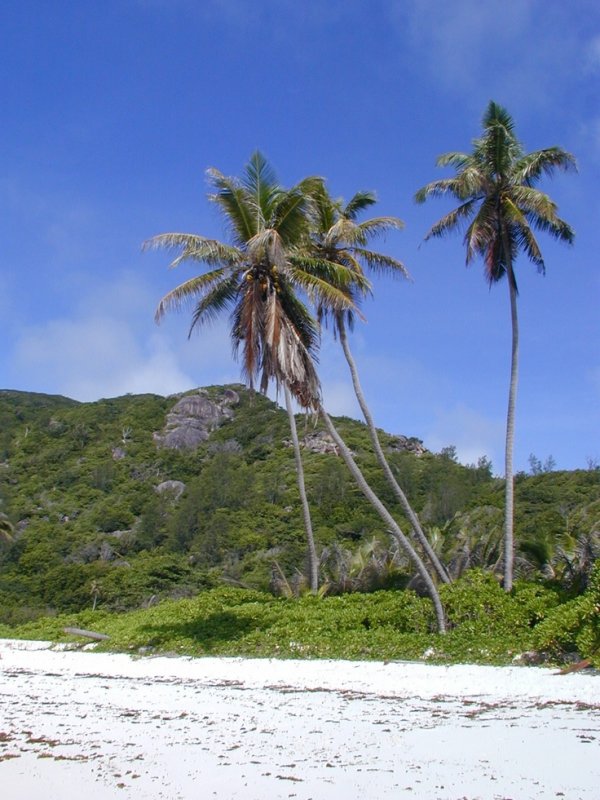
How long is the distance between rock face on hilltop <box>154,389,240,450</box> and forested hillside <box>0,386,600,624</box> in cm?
25

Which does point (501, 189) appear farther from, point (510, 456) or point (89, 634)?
point (89, 634)

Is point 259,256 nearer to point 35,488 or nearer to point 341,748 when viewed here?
point 341,748

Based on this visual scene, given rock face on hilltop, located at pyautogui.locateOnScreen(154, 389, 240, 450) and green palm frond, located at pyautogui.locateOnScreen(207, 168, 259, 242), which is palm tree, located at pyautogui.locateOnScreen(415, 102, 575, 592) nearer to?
green palm frond, located at pyautogui.locateOnScreen(207, 168, 259, 242)

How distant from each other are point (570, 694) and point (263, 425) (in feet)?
268

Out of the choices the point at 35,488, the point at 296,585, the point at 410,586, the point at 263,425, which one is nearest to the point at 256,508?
the point at 35,488

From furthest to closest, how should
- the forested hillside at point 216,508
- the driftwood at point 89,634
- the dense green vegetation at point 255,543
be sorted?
1. the forested hillside at point 216,508
2. the driftwood at point 89,634
3. the dense green vegetation at point 255,543

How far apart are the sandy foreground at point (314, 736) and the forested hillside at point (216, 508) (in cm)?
547

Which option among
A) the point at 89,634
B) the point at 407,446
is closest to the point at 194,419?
the point at 407,446

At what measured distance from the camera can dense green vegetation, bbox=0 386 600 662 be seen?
14625 millimetres

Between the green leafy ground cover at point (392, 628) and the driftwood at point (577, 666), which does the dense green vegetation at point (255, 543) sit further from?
the driftwood at point (577, 666)

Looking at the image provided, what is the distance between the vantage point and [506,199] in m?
16.8

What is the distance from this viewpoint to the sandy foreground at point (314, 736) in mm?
5488

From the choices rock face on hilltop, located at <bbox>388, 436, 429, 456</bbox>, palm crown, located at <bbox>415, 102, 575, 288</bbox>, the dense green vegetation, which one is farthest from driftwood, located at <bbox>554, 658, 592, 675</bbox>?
rock face on hilltop, located at <bbox>388, 436, 429, 456</bbox>

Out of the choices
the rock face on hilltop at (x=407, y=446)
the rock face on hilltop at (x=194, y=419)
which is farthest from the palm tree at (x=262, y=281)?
the rock face on hilltop at (x=194, y=419)
